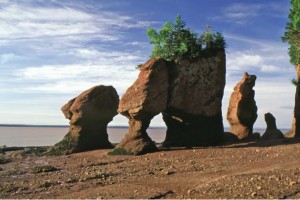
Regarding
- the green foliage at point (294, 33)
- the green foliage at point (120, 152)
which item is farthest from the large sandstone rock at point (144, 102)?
the green foliage at point (294, 33)

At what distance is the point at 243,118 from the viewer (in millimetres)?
45812

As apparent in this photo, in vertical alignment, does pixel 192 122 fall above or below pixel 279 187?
above

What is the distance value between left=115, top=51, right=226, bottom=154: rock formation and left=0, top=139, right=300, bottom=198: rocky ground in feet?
14.7

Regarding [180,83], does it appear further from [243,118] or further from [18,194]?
[18,194]

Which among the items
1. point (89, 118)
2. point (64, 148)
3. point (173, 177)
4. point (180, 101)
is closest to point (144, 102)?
point (180, 101)

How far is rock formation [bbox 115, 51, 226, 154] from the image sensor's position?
111ft

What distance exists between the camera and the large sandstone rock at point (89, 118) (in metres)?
40.2

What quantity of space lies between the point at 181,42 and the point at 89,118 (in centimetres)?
1114

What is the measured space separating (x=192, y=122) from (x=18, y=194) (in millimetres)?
19478

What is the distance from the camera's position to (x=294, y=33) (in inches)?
1553

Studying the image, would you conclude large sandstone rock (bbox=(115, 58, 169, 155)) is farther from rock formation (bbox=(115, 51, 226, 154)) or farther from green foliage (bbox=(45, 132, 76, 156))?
green foliage (bbox=(45, 132, 76, 156))

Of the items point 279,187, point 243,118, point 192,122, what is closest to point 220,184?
point 279,187

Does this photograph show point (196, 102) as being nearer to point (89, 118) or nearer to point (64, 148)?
point (89, 118)

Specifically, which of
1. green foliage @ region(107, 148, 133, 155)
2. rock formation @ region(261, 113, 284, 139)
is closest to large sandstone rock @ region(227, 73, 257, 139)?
rock formation @ region(261, 113, 284, 139)
